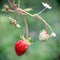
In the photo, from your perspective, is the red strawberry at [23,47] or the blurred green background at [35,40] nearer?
the red strawberry at [23,47]

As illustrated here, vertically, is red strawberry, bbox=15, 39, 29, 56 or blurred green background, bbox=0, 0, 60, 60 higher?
red strawberry, bbox=15, 39, 29, 56

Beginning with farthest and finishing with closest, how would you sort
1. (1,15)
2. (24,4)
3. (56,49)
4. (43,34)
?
(24,4) < (56,49) < (1,15) < (43,34)

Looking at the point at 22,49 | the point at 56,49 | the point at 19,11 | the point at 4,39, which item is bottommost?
the point at 56,49

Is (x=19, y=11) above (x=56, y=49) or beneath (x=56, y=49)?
above

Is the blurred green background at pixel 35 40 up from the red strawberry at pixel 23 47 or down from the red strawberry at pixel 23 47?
down

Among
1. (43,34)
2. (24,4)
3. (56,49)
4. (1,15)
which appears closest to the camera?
(43,34)

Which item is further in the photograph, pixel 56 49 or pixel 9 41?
pixel 56 49

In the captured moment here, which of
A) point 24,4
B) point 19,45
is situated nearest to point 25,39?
point 19,45

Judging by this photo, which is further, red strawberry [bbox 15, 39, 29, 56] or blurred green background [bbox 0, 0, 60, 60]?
blurred green background [bbox 0, 0, 60, 60]

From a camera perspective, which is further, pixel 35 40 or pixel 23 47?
pixel 35 40

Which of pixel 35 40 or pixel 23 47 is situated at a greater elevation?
pixel 23 47

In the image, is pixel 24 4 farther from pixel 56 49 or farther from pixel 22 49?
pixel 22 49
